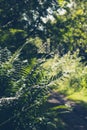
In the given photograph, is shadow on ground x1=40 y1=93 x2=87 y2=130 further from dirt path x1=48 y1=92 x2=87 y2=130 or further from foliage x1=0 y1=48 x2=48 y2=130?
foliage x1=0 y1=48 x2=48 y2=130

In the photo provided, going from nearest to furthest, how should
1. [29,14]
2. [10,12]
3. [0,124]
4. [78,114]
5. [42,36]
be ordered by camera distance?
[0,124]
[10,12]
[29,14]
[42,36]
[78,114]

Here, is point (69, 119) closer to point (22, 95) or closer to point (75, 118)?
point (75, 118)

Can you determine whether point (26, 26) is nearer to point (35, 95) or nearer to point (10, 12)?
point (10, 12)

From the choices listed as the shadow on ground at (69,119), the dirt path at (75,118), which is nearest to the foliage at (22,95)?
the shadow on ground at (69,119)

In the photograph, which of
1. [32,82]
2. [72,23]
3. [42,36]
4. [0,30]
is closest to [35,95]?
[32,82]

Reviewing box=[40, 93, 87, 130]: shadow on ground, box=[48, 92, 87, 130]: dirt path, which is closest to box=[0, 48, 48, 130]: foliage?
box=[40, 93, 87, 130]: shadow on ground

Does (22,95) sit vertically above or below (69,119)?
below

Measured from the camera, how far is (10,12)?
10172mm

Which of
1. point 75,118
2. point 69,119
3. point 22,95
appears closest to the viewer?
point 22,95

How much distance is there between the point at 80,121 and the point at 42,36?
3.42 m

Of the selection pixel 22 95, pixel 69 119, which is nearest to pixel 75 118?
pixel 69 119

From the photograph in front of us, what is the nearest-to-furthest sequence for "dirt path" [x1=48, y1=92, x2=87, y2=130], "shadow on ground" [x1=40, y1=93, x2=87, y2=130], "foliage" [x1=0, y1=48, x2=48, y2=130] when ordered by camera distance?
1. "foliage" [x1=0, y1=48, x2=48, y2=130]
2. "shadow on ground" [x1=40, y1=93, x2=87, y2=130]
3. "dirt path" [x1=48, y1=92, x2=87, y2=130]

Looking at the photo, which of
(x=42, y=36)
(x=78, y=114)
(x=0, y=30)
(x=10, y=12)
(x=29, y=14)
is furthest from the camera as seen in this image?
(x=78, y=114)

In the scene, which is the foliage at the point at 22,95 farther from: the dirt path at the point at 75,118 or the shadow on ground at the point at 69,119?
the dirt path at the point at 75,118
